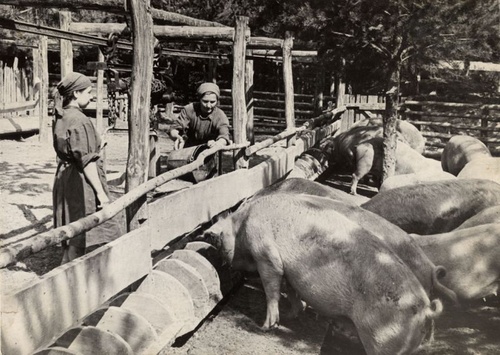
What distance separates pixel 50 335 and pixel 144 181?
1.71 meters

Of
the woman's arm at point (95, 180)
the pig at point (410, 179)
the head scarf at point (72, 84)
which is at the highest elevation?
the head scarf at point (72, 84)

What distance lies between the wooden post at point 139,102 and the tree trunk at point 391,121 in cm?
584

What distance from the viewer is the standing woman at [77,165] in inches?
186

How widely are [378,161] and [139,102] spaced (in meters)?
7.34

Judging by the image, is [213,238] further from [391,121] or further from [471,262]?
[391,121]

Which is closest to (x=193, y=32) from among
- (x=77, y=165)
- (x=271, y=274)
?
(x=77, y=165)

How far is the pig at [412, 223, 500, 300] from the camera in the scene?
527 centimetres

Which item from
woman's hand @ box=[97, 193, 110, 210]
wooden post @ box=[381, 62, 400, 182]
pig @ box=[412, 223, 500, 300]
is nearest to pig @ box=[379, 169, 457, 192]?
wooden post @ box=[381, 62, 400, 182]

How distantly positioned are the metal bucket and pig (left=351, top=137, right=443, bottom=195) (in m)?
4.13

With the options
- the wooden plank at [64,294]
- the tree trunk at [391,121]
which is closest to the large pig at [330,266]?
the wooden plank at [64,294]

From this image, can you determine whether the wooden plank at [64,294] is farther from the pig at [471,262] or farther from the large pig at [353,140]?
the large pig at [353,140]

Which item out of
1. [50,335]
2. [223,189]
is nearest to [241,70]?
[223,189]

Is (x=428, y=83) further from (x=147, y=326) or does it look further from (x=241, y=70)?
(x=147, y=326)

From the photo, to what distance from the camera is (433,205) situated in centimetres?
703
